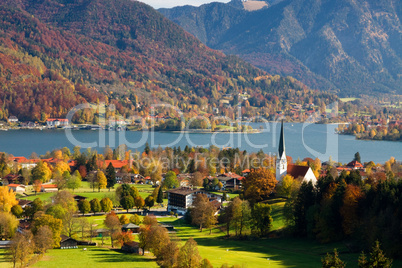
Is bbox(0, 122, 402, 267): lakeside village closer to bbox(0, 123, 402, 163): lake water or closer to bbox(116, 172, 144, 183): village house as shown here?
bbox(116, 172, 144, 183): village house

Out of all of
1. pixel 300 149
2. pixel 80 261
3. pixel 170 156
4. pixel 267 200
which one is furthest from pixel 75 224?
pixel 300 149

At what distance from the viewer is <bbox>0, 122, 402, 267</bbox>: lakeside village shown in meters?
26.8

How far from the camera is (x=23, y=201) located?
40.3 m

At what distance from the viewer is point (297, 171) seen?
40281mm

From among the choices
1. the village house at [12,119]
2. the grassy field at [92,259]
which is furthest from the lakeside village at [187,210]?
the village house at [12,119]

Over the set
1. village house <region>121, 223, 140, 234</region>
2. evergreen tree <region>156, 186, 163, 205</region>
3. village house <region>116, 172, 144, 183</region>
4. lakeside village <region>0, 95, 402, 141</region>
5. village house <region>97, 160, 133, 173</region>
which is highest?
lakeside village <region>0, 95, 402, 141</region>

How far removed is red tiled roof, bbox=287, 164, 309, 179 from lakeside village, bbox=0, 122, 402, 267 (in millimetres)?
89

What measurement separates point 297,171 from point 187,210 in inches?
338

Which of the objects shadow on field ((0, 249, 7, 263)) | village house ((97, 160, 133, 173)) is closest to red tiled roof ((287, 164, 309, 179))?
shadow on field ((0, 249, 7, 263))

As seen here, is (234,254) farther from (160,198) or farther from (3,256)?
(160,198)

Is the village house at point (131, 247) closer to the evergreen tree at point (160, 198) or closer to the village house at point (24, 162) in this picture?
the evergreen tree at point (160, 198)

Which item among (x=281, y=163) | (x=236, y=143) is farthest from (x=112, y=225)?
(x=236, y=143)

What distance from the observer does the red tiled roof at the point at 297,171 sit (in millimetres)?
39781

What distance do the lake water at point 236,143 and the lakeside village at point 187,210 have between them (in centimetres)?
3052
